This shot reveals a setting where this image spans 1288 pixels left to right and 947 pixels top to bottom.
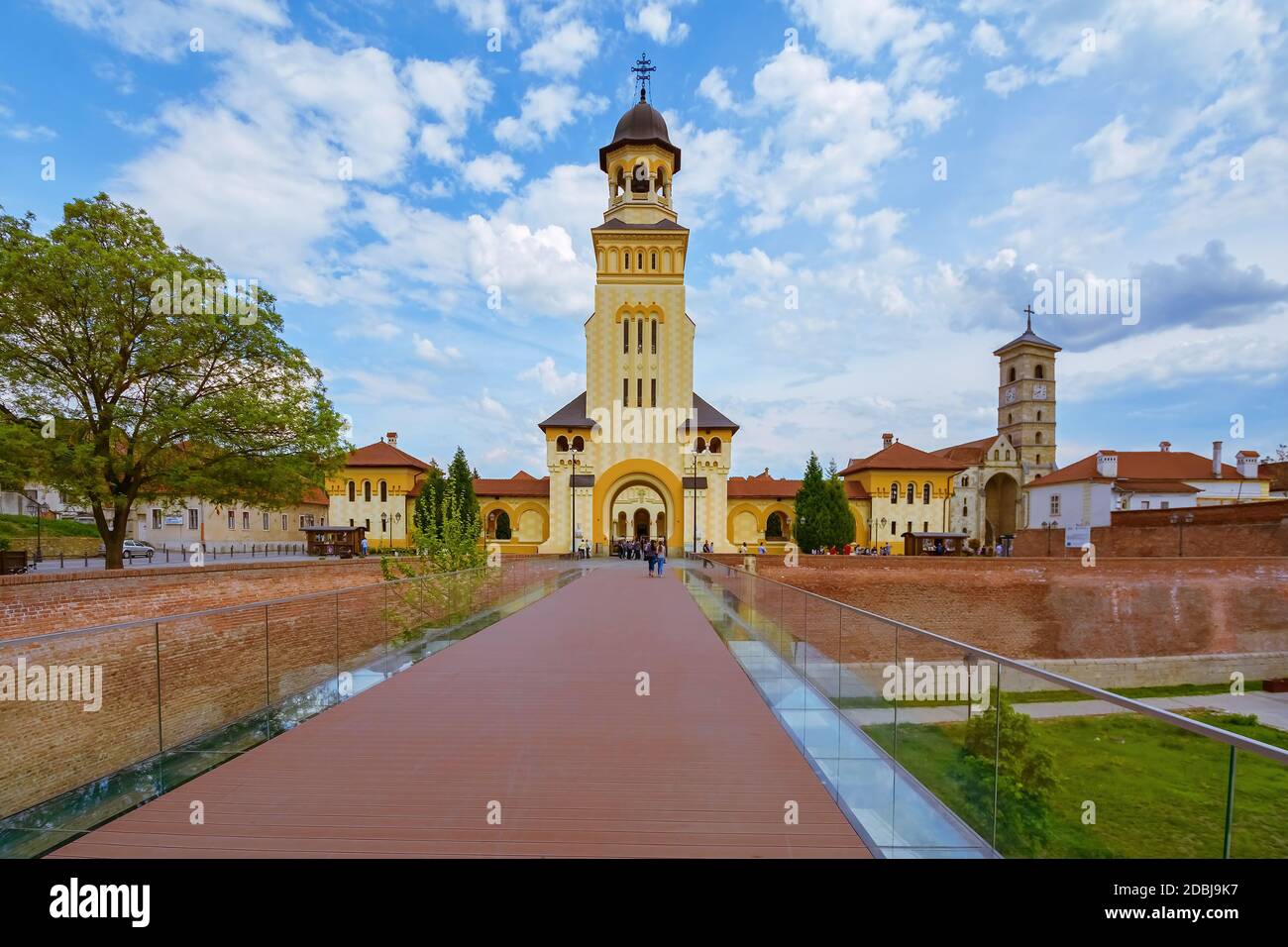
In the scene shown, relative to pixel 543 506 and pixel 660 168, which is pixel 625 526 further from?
pixel 660 168

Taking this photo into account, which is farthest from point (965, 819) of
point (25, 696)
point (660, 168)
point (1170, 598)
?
point (660, 168)

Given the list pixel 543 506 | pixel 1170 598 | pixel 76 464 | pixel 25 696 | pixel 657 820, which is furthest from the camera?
pixel 543 506

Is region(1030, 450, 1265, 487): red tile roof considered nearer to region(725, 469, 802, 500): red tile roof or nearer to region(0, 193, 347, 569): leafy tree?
region(725, 469, 802, 500): red tile roof

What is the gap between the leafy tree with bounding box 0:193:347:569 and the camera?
15.8m

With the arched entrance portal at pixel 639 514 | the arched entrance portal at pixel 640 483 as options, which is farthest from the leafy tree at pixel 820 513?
the arched entrance portal at pixel 639 514

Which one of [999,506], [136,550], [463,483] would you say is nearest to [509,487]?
[463,483]

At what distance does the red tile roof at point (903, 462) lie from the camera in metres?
46.2

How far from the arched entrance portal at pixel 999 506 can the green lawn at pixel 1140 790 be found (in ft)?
202

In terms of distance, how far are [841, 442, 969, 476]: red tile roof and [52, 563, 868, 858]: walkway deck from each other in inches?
1672

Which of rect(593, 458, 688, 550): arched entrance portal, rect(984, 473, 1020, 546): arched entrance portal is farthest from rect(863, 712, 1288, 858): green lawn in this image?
rect(984, 473, 1020, 546): arched entrance portal

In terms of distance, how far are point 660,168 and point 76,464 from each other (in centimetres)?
3858

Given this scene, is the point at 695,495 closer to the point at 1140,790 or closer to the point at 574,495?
the point at 574,495

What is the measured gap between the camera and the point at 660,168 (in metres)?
43.5

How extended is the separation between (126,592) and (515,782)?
12829mm
